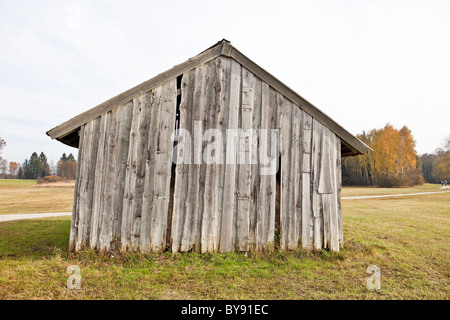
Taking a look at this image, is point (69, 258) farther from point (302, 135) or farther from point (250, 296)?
point (302, 135)

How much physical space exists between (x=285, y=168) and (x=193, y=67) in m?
3.32

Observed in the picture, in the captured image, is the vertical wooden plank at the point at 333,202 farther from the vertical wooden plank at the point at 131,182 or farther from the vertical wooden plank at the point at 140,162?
the vertical wooden plank at the point at 131,182

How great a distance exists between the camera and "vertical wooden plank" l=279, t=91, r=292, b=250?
6409 mm

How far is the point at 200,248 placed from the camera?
6125 millimetres

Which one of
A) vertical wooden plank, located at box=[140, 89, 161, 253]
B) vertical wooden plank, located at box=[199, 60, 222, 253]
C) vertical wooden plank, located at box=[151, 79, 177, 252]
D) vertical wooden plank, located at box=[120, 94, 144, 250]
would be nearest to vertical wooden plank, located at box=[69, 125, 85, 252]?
vertical wooden plank, located at box=[120, 94, 144, 250]

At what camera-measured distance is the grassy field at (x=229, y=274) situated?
14.6 feet

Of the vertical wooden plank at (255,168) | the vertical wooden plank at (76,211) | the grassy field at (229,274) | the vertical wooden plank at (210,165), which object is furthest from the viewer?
the vertical wooden plank at (255,168)

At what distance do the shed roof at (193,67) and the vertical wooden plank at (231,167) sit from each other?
0.39m

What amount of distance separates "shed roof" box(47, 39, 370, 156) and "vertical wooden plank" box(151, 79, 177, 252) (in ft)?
0.93

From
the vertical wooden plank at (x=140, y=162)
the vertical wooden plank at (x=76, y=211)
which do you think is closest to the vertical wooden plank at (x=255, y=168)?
the vertical wooden plank at (x=140, y=162)

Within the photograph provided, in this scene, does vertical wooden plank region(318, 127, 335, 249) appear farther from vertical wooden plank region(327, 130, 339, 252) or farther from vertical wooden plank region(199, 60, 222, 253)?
vertical wooden plank region(199, 60, 222, 253)

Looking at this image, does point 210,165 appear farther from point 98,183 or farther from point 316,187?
point 316,187

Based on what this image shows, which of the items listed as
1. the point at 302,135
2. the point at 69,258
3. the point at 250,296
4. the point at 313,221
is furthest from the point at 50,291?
the point at 302,135

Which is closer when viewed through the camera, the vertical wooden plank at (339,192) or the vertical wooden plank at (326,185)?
the vertical wooden plank at (326,185)
